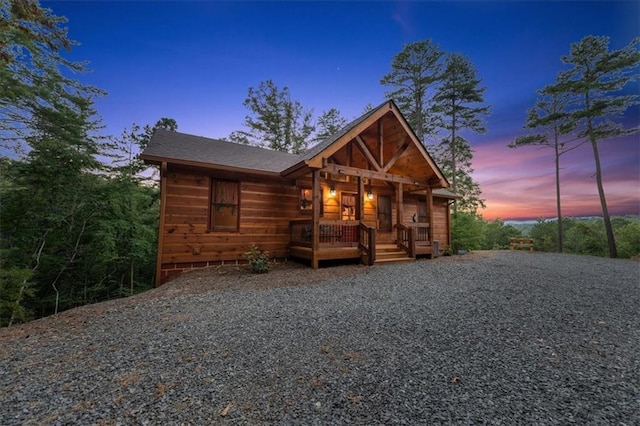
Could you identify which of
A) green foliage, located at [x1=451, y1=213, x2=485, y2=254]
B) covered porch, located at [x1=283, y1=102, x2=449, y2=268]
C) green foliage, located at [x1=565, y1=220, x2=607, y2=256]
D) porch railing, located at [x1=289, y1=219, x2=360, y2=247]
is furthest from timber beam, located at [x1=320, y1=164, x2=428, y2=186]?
green foliage, located at [x1=565, y1=220, x2=607, y2=256]

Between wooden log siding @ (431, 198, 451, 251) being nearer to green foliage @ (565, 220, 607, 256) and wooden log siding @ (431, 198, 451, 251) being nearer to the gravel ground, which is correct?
the gravel ground

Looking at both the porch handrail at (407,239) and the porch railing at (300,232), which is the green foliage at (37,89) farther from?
the porch handrail at (407,239)

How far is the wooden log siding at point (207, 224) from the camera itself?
7.11 metres

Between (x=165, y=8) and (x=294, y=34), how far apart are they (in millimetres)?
7001

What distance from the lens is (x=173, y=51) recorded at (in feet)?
39.9

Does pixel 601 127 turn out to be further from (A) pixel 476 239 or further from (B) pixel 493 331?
(B) pixel 493 331

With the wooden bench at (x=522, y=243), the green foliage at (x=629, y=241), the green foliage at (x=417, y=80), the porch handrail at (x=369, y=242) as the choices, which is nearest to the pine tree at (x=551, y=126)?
the wooden bench at (x=522, y=243)

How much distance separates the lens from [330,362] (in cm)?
234

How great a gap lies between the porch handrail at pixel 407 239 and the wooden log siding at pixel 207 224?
4294mm

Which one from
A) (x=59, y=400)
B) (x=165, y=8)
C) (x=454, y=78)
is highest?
(x=454, y=78)

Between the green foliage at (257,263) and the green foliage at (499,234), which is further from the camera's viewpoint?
the green foliage at (499,234)

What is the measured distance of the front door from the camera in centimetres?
1180

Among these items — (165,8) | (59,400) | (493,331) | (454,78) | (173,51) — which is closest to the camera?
(59,400)

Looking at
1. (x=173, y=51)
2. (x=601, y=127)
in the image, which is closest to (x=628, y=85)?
(x=601, y=127)
